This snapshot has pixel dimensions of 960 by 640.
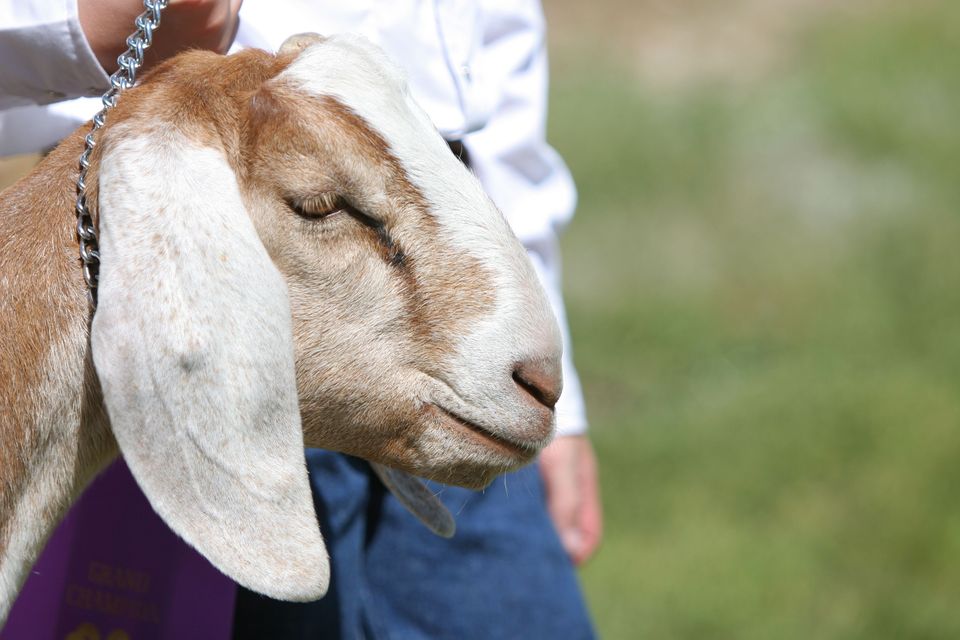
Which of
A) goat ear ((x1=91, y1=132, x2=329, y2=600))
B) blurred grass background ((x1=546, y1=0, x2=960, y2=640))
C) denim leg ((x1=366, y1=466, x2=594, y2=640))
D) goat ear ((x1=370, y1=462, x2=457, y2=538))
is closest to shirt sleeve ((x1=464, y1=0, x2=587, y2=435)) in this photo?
denim leg ((x1=366, y1=466, x2=594, y2=640))

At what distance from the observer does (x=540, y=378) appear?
5.56 ft

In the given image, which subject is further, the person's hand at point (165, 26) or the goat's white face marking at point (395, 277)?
the person's hand at point (165, 26)

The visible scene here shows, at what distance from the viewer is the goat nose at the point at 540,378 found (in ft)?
5.50

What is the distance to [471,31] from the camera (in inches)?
83.6

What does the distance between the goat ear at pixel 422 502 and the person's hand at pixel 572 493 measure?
0.70 metres

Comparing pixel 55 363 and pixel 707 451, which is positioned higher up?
pixel 55 363

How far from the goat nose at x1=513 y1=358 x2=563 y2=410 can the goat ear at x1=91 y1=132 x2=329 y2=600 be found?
1.05ft

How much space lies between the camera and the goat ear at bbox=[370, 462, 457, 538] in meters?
2.07

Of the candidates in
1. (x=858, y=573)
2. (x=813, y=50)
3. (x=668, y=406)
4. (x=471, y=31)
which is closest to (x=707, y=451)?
(x=668, y=406)

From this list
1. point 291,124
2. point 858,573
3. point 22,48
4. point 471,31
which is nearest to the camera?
point 291,124

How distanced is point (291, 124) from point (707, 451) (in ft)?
12.2

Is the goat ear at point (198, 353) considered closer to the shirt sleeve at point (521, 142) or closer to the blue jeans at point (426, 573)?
the blue jeans at point (426, 573)

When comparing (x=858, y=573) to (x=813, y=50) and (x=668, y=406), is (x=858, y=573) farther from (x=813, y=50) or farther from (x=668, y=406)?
(x=813, y=50)

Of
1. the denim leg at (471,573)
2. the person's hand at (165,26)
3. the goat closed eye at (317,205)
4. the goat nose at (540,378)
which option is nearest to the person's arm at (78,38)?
the person's hand at (165,26)
